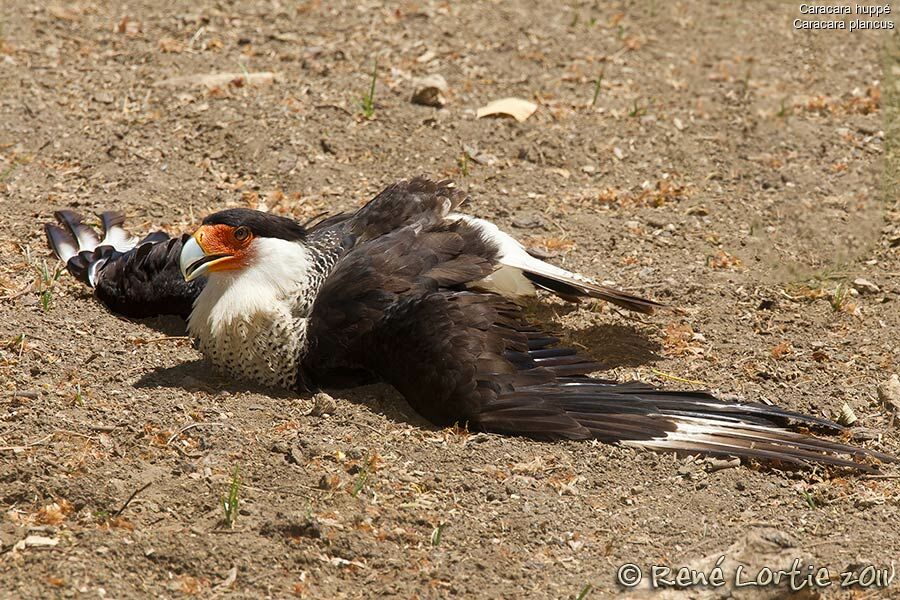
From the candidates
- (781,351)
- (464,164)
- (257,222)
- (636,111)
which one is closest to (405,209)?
(257,222)

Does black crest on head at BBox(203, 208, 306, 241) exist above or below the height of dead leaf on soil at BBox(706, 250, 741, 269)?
above

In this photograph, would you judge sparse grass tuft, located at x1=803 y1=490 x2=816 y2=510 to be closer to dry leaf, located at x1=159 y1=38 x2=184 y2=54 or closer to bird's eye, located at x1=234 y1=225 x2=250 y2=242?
bird's eye, located at x1=234 y1=225 x2=250 y2=242

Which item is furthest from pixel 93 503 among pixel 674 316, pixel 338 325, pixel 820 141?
pixel 820 141

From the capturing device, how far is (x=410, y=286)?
4.92 meters

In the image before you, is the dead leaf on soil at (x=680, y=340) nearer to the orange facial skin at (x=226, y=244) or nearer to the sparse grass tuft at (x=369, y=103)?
the orange facial skin at (x=226, y=244)

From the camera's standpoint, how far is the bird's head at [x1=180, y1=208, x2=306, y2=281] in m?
4.86

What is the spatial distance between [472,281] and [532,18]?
162 inches

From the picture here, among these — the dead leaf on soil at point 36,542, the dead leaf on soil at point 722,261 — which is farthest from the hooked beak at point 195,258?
the dead leaf on soil at point 722,261

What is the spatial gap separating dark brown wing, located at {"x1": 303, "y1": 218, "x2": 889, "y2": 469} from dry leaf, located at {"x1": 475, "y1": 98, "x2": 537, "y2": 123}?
2509mm

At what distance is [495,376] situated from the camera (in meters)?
4.61

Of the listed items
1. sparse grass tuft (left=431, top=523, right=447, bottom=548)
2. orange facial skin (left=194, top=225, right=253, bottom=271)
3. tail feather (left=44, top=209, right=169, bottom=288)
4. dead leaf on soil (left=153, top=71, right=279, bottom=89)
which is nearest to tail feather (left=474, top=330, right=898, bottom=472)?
sparse grass tuft (left=431, top=523, right=447, bottom=548)

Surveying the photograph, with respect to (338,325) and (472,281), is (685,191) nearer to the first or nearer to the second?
(472,281)

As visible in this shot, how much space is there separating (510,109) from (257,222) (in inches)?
111

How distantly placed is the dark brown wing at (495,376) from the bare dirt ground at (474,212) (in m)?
0.12
